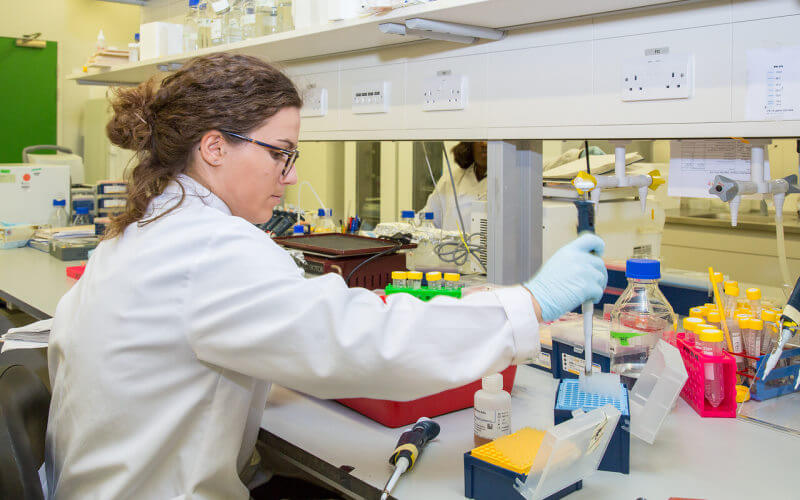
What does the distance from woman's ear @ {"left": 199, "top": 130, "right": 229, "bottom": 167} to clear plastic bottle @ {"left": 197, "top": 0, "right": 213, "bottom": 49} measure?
1.88 m

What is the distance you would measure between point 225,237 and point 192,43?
7.21 feet

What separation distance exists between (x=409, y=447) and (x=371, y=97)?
4.93 feet

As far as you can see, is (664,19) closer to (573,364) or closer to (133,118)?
(573,364)

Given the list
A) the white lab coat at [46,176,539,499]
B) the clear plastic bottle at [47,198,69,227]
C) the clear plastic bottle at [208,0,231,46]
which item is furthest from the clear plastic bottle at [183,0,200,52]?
the white lab coat at [46,176,539,499]

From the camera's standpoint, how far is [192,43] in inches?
115

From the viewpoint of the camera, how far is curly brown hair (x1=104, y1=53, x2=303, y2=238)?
3.73 ft

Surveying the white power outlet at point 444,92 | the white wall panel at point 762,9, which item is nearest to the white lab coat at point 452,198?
the white power outlet at point 444,92

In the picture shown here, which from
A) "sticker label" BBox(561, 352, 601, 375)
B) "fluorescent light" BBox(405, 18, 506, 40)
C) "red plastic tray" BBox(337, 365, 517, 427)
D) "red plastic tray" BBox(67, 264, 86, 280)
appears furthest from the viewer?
"red plastic tray" BBox(67, 264, 86, 280)

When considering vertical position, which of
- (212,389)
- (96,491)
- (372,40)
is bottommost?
(96,491)

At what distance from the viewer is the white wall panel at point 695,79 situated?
1.50 metres

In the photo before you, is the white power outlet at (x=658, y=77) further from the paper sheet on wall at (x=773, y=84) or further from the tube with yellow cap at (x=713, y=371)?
the tube with yellow cap at (x=713, y=371)

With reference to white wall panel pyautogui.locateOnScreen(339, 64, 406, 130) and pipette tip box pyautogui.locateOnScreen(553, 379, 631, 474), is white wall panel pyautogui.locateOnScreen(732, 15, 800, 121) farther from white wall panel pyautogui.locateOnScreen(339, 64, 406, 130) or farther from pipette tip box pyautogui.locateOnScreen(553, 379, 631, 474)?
white wall panel pyautogui.locateOnScreen(339, 64, 406, 130)

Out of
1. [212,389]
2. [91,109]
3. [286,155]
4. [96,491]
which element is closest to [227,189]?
[286,155]

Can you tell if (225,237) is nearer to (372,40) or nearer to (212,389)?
(212,389)
